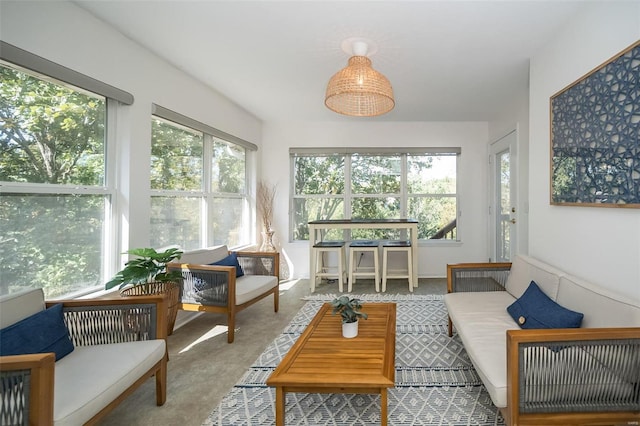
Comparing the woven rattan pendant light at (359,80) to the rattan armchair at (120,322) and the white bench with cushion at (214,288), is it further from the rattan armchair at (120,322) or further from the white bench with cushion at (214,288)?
the rattan armchair at (120,322)

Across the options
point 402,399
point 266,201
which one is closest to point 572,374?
point 402,399

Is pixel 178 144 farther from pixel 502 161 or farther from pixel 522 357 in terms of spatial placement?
pixel 502 161

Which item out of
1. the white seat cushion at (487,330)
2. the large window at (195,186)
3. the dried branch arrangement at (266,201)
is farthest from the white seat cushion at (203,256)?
the white seat cushion at (487,330)

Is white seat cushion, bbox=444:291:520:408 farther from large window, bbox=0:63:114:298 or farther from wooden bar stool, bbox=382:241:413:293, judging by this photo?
large window, bbox=0:63:114:298

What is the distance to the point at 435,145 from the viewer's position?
4707 mm

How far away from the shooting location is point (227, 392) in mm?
1817

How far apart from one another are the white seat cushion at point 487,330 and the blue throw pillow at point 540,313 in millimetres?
74

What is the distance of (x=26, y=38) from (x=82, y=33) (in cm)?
39

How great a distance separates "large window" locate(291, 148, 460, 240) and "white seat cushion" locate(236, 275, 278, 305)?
1.73 m

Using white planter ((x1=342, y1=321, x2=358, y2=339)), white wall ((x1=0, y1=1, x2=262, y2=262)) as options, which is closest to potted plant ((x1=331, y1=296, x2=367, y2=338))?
white planter ((x1=342, y1=321, x2=358, y2=339))

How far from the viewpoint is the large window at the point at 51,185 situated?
5.81ft

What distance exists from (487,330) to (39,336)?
7.98 feet

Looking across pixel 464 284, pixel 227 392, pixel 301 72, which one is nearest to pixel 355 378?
pixel 227 392

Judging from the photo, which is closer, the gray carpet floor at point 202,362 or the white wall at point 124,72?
the gray carpet floor at point 202,362
